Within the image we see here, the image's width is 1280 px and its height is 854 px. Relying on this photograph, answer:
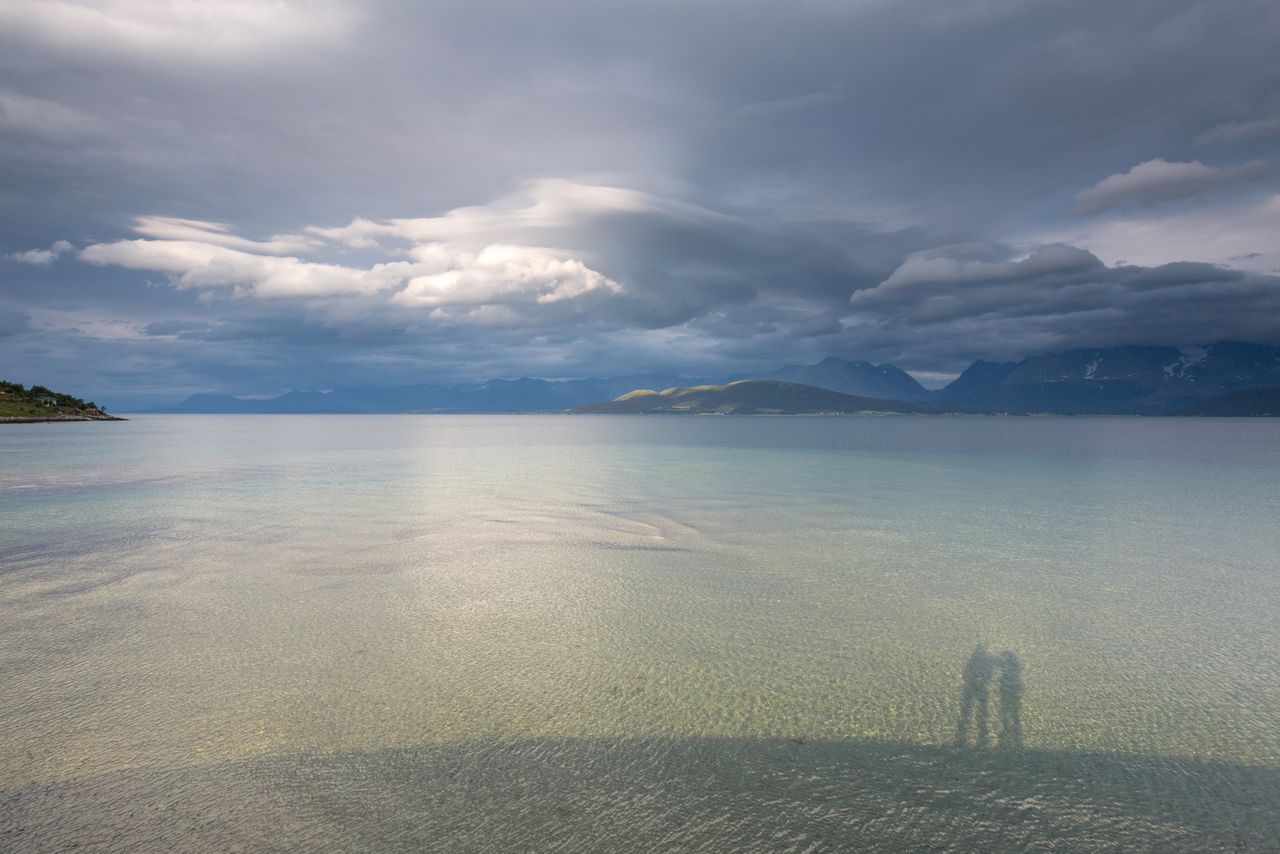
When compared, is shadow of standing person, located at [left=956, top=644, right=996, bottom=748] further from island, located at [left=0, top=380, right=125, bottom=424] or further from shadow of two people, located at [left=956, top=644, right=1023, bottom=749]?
island, located at [left=0, top=380, right=125, bottom=424]

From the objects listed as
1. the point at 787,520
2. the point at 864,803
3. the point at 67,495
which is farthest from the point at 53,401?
the point at 864,803

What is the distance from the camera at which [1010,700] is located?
33.1ft

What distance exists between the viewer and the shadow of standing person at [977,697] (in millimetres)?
8930

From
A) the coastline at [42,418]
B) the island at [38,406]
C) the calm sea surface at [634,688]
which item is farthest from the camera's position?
the island at [38,406]

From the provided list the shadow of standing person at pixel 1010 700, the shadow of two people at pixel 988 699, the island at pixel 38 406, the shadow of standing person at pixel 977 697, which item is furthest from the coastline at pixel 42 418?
the shadow of standing person at pixel 1010 700

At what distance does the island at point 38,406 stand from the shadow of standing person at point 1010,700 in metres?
198

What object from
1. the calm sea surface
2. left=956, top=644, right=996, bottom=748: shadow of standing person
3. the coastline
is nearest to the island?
the coastline

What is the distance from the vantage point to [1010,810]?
23.4 ft

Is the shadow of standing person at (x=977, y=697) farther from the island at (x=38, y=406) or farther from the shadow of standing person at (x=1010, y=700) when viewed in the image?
the island at (x=38, y=406)

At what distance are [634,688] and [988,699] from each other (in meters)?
5.84

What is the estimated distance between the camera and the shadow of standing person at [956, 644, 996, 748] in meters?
8.93

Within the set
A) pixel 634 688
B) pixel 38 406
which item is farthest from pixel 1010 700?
pixel 38 406

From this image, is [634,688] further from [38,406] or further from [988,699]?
[38,406]

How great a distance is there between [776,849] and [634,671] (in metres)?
5.03
